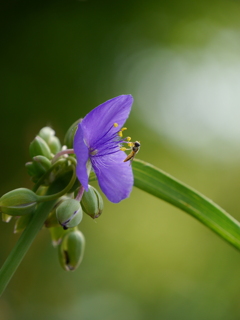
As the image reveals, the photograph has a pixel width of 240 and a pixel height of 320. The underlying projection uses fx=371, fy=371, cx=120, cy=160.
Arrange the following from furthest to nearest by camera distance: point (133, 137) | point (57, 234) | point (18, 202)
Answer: point (133, 137) < point (57, 234) < point (18, 202)

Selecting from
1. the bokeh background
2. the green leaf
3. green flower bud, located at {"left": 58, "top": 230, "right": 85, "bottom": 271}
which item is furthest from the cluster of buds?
the bokeh background

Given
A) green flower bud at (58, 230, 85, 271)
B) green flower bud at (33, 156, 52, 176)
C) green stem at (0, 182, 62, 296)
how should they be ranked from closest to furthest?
green stem at (0, 182, 62, 296) < green flower bud at (33, 156, 52, 176) < green flower bud at (58, 230, 85, 271)

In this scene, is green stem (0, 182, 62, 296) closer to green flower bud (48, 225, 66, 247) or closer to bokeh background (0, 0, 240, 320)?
green flower bud (48, 225, 66, 247)

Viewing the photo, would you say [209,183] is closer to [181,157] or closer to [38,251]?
[181,157]

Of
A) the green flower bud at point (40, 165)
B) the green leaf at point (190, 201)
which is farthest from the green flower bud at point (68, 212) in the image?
the green leaf at point (190, 201)

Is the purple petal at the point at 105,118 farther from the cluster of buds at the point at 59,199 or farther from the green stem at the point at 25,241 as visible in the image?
the green stem at the point at 25,241

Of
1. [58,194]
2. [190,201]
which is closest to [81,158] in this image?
[58,194]

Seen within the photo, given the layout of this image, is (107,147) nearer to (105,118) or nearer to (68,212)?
(105,118)
